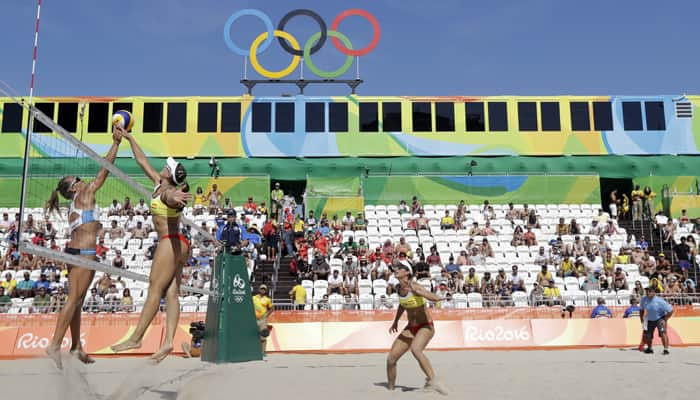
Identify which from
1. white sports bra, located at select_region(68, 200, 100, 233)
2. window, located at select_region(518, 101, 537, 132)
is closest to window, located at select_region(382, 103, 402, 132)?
window, located at select_region(518, 101, 537, 132)

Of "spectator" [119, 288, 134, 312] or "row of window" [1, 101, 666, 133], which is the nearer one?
"spectator" [119, 288, 134, 312]

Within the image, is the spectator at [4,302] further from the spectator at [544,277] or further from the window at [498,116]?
the window at [498,116]

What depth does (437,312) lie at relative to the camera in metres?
15.0

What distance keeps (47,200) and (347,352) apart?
32.1 feet

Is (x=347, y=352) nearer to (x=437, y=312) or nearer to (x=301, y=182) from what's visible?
(x=437, y=312)

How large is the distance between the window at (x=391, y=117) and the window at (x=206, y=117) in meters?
6.36

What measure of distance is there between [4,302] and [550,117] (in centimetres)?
1994

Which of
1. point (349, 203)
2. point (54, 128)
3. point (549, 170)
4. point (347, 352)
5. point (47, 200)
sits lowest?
point (347, 352)

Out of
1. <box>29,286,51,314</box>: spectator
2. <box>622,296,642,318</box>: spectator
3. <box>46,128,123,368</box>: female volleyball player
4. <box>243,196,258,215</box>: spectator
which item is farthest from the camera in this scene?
<box>243,196,258,215</box>: spectator

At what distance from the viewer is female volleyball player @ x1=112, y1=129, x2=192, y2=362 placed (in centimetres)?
557

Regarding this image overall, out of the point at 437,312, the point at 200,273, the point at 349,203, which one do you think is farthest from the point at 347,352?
the point at 349,203

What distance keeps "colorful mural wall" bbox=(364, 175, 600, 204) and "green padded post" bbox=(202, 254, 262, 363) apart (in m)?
12.3

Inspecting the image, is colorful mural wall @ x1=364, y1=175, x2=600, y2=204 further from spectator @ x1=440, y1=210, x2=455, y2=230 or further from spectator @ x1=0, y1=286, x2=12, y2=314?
spectator @ x1=0, y1=286, x2=12, y2=314

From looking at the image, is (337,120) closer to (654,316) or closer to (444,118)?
(444,118)
